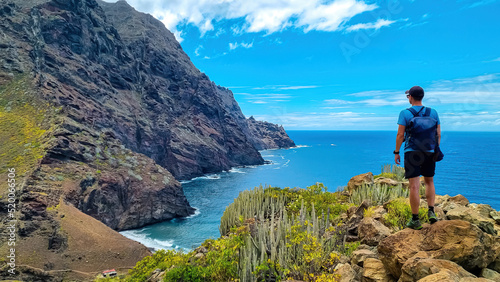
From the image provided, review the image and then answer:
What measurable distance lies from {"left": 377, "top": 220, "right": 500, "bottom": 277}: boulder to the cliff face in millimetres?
28969

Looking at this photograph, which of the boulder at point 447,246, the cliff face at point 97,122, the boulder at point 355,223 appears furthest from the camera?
the cliff face at point 97,122

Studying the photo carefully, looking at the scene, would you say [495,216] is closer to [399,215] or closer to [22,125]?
[399,215]

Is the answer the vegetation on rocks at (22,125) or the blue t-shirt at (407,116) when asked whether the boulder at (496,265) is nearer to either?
the blue t-shirt at (407,116)

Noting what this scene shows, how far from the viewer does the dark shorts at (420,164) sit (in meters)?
5.76

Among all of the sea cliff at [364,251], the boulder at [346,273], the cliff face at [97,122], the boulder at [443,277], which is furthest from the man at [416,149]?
the cliff face at [97,122]

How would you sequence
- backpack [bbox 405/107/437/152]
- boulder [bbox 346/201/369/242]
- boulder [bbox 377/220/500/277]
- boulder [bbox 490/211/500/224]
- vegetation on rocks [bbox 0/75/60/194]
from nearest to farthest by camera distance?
boulder [bbox 377/220/500/277] → backpack [bbox 405/107/437/152] → boulder [bbox 490/211/500/224] → boulder [bbox 346/201/369/242] → vegetation on rocks [bbox 0/75/60/194]

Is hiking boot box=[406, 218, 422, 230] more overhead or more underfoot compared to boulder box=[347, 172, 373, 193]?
more overhead

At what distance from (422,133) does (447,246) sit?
7.21 feet

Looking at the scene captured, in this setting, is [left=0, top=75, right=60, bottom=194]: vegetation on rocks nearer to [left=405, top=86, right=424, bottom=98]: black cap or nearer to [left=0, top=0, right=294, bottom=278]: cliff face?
[left=0, top=0, right=294, bottom=278]: cliff face

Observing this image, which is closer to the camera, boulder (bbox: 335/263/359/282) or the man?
boulder (bbox: 335/263/359/282)

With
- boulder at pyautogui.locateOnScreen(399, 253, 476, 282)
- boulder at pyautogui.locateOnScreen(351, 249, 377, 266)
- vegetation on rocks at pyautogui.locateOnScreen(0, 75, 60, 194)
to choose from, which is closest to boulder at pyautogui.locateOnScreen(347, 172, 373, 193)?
boulder at pyautogui.locateOnScreen(351, 249, 377, 266)

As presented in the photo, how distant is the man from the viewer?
5.75m

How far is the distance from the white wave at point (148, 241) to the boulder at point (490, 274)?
38.0m

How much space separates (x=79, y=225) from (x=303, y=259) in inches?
1227
